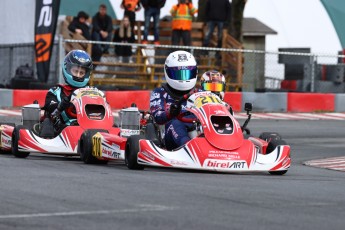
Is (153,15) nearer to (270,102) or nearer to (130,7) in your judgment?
(130,7)

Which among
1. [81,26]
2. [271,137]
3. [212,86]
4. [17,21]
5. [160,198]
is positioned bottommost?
[160,198]

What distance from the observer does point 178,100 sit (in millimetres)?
11453

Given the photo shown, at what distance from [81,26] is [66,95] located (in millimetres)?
10070

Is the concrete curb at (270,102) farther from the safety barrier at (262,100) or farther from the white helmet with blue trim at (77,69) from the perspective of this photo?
the white helmet with blue trim at (77,69)

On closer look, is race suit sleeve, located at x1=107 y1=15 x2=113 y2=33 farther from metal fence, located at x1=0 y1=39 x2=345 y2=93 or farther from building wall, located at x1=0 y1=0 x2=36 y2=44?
building wall, located at x1=0 y1=0 x2=36 y2=44

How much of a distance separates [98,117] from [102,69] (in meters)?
10.7

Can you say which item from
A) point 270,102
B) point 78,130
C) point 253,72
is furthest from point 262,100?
point 78,130

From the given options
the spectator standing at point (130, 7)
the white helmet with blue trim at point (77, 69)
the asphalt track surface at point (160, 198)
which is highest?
the spectator standing at point (130, 7)

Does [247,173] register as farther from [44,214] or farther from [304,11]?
[304,11]

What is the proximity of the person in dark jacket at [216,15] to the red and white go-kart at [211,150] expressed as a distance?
13.1 metres

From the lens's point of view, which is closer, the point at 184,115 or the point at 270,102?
the point at 184,115

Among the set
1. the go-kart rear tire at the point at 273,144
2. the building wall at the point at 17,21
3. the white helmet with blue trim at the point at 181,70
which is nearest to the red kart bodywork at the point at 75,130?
the white helmet with blue trim at the point at 181,70

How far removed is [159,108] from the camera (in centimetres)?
1141

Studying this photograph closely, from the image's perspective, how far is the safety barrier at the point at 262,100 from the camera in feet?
66.3
